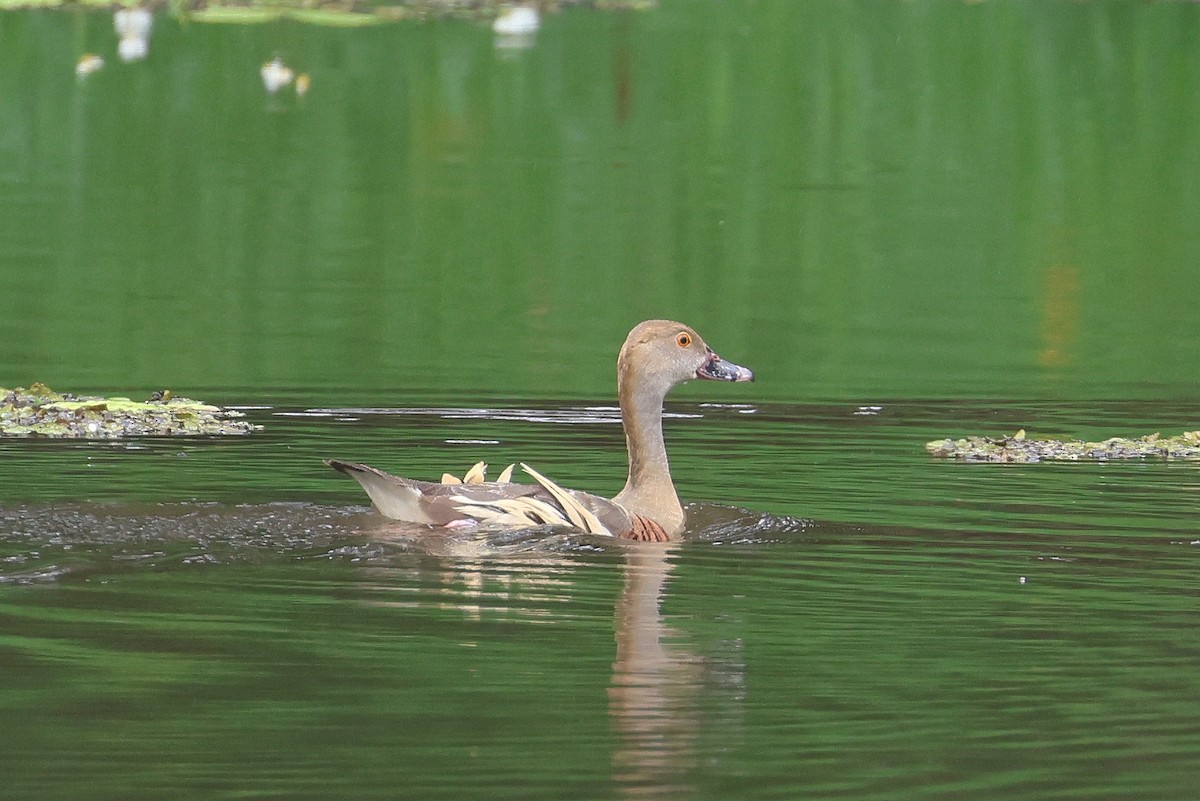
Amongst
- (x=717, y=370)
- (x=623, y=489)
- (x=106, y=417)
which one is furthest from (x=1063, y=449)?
(x=106, y=417)

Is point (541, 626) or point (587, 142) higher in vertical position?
point (587, 142)

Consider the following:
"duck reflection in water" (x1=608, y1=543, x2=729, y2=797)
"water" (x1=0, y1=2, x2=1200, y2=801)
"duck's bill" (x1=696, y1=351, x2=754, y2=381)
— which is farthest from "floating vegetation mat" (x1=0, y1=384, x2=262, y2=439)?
"duck reflection in water" (x1=608, y1=543, x2=729, y2=797)

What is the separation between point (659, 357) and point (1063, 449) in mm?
2445

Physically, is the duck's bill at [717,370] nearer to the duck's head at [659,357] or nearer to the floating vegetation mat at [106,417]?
the duck's head at [659,357]

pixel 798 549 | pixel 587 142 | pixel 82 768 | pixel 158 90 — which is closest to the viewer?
pixel 82 768

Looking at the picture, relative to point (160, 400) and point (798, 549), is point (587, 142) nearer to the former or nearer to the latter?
point (160, 400)

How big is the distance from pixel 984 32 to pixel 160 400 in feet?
66.1

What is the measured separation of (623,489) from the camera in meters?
10.3

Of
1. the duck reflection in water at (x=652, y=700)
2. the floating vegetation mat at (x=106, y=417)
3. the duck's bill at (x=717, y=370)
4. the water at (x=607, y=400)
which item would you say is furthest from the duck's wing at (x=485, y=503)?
the floating vegetation mat at (x=106, y=417)

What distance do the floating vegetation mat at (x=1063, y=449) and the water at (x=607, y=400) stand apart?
23cm

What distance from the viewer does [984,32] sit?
31.1 meters

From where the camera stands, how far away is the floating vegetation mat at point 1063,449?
1177cm

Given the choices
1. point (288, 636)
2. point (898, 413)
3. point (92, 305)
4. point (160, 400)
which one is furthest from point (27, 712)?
point (92, 305)

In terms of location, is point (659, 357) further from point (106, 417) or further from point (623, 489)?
point (106, 417)
